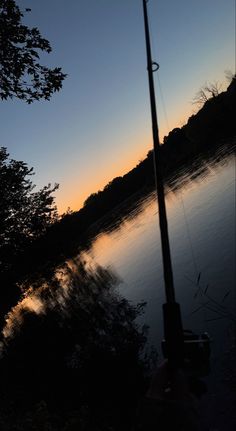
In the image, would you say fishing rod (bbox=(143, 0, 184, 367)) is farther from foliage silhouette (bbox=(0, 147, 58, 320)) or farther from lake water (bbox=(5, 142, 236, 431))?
foliage silhouette (bbox=(0, 147, 58, 320))

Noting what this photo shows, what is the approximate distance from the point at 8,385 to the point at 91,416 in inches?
326

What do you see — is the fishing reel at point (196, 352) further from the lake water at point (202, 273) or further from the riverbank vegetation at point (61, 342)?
the riverbank vegetation at point (61, 342)

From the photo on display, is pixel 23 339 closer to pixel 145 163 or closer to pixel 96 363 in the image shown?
pixel 96 363

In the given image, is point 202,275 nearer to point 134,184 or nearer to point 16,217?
point 16,217

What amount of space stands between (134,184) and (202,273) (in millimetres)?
131013

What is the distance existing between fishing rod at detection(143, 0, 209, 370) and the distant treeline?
14.0m

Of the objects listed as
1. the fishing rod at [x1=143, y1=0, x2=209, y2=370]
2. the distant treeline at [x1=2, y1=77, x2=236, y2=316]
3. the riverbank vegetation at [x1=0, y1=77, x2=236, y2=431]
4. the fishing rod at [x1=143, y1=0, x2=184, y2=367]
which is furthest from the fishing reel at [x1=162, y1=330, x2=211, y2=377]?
the distant treeline at [x1=2, y1=77, x2=236, y2=316]

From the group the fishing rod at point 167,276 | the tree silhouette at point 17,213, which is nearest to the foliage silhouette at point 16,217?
the tree silhouette at point 17,213

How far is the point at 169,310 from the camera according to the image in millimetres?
9305

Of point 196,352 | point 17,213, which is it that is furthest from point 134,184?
point 196,352

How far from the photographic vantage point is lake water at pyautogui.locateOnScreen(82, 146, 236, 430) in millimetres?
11430

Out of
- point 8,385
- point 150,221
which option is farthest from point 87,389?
point 150,221

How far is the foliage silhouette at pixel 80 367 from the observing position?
11828 mm

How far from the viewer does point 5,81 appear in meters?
9.20
